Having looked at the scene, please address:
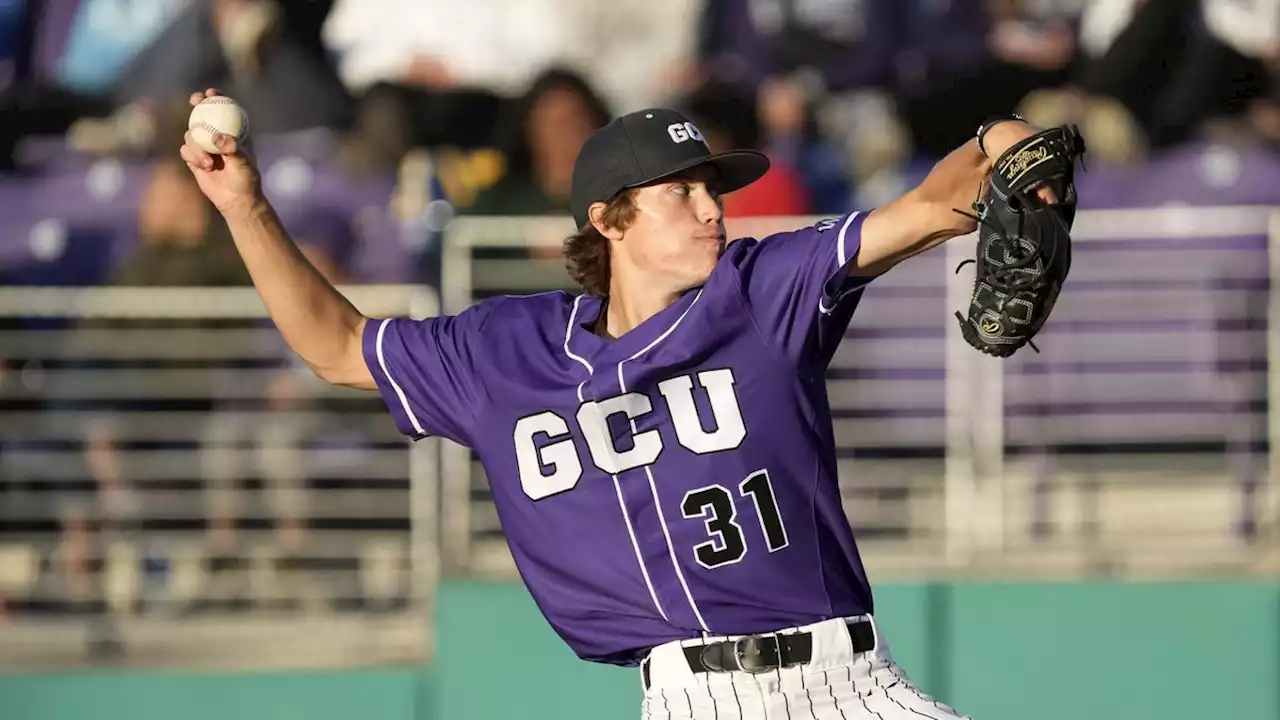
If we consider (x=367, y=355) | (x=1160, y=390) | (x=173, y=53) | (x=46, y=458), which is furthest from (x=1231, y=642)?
(x=173, y=53)

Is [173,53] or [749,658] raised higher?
[173,53]

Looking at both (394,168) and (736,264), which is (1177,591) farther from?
(394,168)

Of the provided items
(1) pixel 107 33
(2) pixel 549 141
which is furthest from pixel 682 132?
(1) pixel 107 33

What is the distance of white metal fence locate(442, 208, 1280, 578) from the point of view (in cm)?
684

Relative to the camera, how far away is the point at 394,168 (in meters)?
8.05

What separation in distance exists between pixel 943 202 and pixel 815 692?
3.79ft

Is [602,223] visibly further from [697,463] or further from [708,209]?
[697,463]

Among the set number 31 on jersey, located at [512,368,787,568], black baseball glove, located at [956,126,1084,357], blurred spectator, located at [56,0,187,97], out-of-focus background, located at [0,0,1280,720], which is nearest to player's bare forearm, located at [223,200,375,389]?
number 31 on jersey, located at [512,368,787,568]

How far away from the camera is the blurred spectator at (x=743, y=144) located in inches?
300

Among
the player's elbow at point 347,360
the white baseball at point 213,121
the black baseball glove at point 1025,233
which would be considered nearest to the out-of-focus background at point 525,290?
the player's elbow at point 347,360

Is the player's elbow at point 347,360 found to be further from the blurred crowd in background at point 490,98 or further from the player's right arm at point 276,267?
the blurred crowd in background at point 490,98

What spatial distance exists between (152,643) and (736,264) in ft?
12.2

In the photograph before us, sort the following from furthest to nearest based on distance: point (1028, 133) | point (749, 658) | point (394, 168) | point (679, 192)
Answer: point (394, 168) → point (679, 192) → point (749, 658) → point (1028, 133)

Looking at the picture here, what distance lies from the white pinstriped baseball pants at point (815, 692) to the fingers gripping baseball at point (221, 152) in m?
1.54
